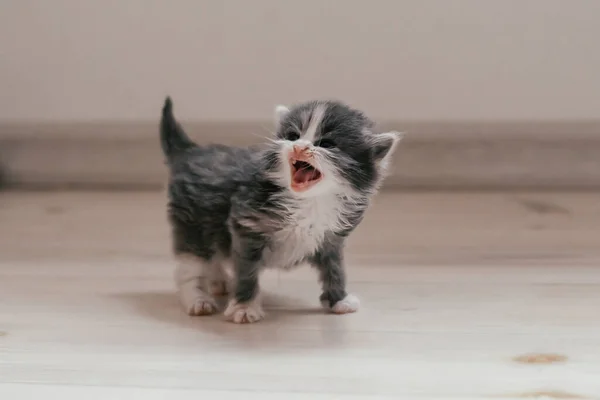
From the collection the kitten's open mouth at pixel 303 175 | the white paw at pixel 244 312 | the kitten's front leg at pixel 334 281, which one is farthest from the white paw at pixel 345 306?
the kitten's open mouth at pixel 303 175

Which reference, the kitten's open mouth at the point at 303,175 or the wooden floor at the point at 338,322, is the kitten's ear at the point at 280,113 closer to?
the kitten's open mouth at the point at 303,175

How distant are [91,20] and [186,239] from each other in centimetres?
86

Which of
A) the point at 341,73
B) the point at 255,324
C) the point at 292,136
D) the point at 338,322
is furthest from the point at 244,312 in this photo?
the point at 341,73

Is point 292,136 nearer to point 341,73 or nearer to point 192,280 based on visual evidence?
point 192,280

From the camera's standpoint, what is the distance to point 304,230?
89 cm

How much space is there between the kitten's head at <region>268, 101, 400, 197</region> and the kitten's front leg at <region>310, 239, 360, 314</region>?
12cm

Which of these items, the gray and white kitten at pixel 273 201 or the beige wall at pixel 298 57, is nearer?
the gray and white kitten at pixel 273 201

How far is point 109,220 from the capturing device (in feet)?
4.93

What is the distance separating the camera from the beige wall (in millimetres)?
1544

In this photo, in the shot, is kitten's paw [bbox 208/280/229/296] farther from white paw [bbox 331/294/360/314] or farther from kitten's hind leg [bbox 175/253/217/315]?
white paw [bbox 331/294/360/314]

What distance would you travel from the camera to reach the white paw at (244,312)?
3.04 ft

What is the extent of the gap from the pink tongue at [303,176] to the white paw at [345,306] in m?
0.21

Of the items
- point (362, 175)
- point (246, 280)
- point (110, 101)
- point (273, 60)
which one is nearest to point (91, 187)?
point (110, 101)

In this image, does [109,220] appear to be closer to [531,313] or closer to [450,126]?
[450,126]
